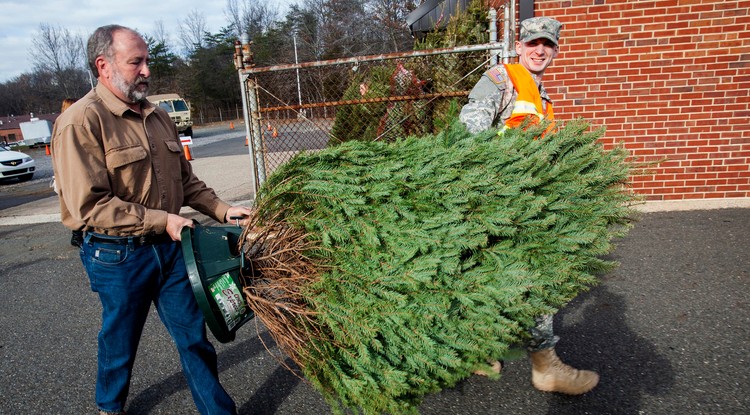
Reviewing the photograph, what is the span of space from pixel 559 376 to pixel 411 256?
1445 millimetres

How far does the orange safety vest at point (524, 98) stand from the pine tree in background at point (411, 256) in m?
0.59

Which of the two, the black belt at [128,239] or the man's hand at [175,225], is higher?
the man's hand at [175,225]

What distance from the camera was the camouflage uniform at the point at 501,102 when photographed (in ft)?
8.64

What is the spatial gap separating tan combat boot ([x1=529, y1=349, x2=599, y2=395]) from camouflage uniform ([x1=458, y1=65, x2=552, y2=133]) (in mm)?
1288

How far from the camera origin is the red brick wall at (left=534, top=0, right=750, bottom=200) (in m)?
5.67

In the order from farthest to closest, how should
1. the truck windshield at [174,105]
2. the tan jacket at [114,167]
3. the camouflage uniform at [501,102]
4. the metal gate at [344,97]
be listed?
the truck windshield at [174,105]
the metal gate at [344,97]
the camouflage uniform at [501,102]
the tan jacket at [114,167]

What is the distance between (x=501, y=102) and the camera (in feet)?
9.10

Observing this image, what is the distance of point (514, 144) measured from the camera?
2.13 metres

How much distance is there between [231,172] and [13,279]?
6748mm

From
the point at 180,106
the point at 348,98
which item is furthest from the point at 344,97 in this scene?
the point at 180,106

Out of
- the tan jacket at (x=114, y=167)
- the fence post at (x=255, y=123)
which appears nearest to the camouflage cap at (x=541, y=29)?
the tan jacket at (x=114, y=167)

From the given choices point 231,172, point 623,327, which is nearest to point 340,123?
point 623,327

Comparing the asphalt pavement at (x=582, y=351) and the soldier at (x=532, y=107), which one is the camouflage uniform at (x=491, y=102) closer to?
the soldier at (x=532, y=107)

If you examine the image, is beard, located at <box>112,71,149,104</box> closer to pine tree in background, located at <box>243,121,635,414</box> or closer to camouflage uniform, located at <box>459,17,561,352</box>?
pine tree in background, located at <box>243,121,635,414</box>
